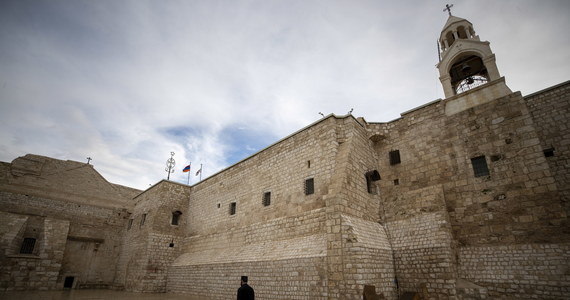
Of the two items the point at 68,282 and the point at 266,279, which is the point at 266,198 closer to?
the point at 266,279

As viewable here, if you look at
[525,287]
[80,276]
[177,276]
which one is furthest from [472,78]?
[80,276]

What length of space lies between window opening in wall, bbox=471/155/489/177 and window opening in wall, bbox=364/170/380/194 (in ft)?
Answer: 10.4

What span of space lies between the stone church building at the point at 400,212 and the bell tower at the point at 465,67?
0.15 ft

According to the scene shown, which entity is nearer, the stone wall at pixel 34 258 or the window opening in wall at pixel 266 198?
the window opening in wall at pixel 266 198

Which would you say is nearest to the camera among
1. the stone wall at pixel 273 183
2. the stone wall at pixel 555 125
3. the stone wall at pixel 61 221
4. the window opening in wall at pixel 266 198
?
the stone wall at pixel 555 125

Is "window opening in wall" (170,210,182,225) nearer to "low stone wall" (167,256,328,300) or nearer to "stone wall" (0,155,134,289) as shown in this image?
"low stone wall" (167,256,328,300)

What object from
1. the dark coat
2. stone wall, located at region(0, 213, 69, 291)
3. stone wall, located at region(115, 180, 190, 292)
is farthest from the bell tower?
stone wall, located at region(0, 213, 69, 291)

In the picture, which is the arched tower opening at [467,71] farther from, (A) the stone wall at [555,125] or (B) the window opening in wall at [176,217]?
(B) the window opening in wall at [176,217]

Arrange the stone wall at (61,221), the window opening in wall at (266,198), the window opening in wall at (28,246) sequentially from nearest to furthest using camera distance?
1. the window opening in wall at (266,198)
2. the stone wall at (61,221)
3. the window opening in wall at (28,246)

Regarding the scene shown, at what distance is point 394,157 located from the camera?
11562mm

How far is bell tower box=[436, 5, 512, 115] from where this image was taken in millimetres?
10094

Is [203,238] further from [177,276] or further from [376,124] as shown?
[376,124]

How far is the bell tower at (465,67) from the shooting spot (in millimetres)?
10094

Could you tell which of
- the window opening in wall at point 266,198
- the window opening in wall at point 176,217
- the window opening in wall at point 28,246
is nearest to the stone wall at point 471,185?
the window opening in wall at point 266,198
